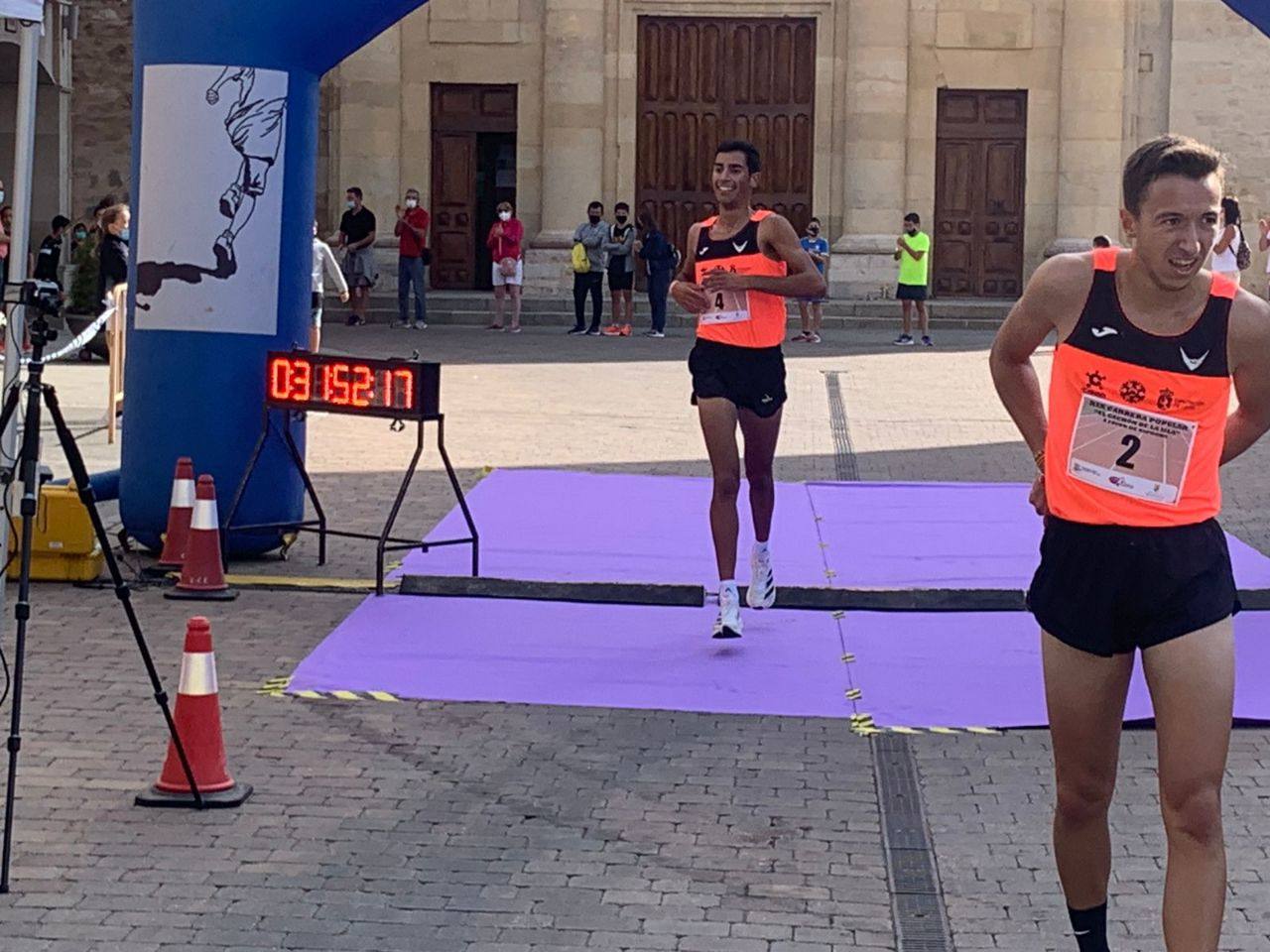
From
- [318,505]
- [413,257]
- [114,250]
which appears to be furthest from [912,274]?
[318,505]

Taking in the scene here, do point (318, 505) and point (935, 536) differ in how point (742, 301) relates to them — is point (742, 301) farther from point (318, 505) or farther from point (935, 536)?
point (935, 536)

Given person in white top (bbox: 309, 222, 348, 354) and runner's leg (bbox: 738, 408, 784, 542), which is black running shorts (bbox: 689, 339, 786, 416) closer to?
runner's leg (bbox: 738, 408, 784, 542)

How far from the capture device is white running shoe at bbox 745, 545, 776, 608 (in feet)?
31.5

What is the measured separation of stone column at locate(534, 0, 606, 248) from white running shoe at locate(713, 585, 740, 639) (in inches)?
980

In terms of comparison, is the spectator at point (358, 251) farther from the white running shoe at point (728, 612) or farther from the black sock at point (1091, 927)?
the black sock at point (1091, 927)

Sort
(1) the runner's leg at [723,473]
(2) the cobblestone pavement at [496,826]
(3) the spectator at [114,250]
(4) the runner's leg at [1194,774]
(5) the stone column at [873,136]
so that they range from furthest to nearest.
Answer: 1. (5) the stone column at [873,136]
2. (3) the spectator at [114,250]
3. (1) the runner's leg at [723,473]
4. (2) the cobblestone pavement at [496,826]
5. (4) the runner's leg at [1194,774]

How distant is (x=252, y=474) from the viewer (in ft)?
35.3

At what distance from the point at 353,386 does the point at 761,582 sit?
2217 mm

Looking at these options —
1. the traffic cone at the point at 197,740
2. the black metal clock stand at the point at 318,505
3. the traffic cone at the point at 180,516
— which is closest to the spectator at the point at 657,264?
the black metal clock stand at the point at 318,505

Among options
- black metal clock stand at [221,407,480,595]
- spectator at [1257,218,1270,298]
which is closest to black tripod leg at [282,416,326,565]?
black metal clock stand at [221,407,480,595]

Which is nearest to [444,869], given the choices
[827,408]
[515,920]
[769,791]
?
[515,920]

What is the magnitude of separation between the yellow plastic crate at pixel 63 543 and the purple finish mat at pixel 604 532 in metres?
1.56

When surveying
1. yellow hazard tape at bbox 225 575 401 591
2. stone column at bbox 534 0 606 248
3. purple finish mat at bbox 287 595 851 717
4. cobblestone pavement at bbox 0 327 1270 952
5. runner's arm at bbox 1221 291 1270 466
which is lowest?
cobblestone pavement at bbox 0 327 1270 952

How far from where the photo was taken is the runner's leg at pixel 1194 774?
178 inches
